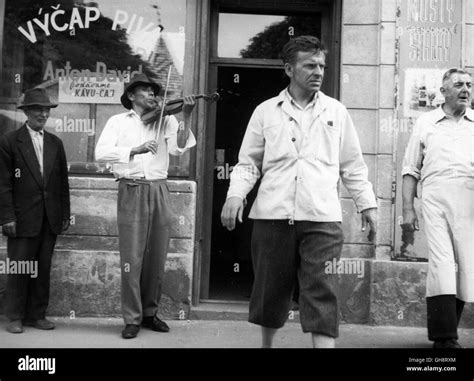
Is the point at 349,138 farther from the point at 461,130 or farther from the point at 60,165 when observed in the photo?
the point at 60,165

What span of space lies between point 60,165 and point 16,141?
0.37 m

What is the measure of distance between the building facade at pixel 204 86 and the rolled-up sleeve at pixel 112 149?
693 millimetres

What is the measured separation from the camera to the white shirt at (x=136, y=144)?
4.63 metres

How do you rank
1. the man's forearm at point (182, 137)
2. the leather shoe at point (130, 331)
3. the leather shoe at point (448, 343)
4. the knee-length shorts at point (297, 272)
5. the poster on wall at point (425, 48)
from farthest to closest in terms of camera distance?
the poster on wall at point (425, 48) < the man's forearm at point (182, 137) < the leather shoe at point (130, 331) < the leather shoe at point (448, 343) < the knee-length shorts at point (297, 272)

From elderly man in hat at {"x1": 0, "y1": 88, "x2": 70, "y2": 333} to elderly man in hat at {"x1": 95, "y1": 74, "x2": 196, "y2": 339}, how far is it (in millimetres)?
532

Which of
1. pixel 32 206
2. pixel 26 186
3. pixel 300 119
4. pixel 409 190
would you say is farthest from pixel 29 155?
pixel 409 190

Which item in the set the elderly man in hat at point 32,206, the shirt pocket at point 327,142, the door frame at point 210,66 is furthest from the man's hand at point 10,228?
the shirt pocket at point 327,142

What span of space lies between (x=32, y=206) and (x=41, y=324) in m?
0.86

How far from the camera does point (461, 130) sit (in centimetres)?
434

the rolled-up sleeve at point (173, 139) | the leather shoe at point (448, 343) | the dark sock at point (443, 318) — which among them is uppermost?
the rolled-up sleeve at point (173, 139)

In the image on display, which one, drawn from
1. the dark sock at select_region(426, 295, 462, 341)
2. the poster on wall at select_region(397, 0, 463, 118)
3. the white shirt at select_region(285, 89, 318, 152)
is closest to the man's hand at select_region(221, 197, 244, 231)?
the white shirt at select_region(285, 89, 318, 152)

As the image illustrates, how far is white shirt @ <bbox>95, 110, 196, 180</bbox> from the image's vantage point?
4.63 meters

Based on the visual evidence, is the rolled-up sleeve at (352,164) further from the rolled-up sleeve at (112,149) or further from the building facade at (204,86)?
the building facade at (204,86)
